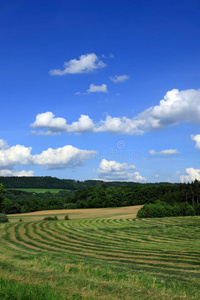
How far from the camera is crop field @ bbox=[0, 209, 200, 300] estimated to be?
944 cm

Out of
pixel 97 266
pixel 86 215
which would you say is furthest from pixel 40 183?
pixel 97 266

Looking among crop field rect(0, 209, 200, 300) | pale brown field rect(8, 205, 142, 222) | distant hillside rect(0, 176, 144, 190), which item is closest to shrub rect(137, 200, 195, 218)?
pale brown field rect(8, 205, 142, 222)

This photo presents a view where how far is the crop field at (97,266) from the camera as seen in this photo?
9.44 m

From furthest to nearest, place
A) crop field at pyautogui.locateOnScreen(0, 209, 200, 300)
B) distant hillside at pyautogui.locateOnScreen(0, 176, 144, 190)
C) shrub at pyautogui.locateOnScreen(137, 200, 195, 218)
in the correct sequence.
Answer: distant hillside at pyautogui.locateOnScreen(0, 176, 144, 190) → shrub at pyautogui.locateOnScreen(137, 200, 195, 218) → crop field at pyautogui.locateOnScreen(0, 209, 200, 300)

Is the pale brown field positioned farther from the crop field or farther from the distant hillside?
the distant hillside

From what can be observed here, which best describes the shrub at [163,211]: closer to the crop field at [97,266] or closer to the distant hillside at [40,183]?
the crop field at [97,266]

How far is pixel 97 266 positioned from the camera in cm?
1584

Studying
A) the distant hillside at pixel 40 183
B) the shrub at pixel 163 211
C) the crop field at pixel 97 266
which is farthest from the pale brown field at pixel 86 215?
the distant hillside at pixel 40 183

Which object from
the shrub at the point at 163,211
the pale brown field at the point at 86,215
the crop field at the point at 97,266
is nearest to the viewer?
the crop field at the point at 97,266

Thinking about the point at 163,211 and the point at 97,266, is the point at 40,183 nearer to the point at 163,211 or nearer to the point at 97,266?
the point at 163,211

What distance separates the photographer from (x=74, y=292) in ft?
30.2

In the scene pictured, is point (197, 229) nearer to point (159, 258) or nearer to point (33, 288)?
point (159, 258)

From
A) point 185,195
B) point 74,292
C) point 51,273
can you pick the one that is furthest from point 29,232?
point 185,195

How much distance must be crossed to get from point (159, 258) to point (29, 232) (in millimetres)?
22399
